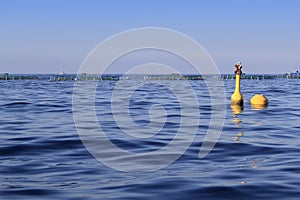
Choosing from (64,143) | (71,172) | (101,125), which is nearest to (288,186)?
(71,172)

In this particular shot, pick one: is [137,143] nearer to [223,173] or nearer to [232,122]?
[223,173]

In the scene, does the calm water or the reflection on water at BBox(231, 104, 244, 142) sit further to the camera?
the reflection on water at BBox(231, 104, 244, 142)

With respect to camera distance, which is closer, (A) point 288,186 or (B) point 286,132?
(A) point 288,186

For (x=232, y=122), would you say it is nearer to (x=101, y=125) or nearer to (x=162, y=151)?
(x=101, y=125)

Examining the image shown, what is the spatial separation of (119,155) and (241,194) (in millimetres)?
3979

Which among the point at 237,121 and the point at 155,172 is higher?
the point at 237,121

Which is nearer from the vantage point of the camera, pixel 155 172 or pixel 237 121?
pixel 155 172

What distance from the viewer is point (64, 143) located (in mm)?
11273

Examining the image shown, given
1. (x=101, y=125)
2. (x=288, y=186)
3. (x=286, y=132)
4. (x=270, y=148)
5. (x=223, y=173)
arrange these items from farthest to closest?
(x=101, y=125) < (x=286, y=132) < (x=270, y=148) < (x=223, y=173) < (x=288, y=186)

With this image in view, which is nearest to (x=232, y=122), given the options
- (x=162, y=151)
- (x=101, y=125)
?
(x=101, y=125)

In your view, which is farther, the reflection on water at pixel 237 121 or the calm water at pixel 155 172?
the reflection on water at pixel 237 121

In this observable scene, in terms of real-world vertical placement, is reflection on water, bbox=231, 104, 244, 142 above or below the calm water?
above

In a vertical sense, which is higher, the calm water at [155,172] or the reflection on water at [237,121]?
the reflection on water at [237,121]

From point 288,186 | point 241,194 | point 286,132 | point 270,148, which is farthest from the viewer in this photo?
point 286,132
